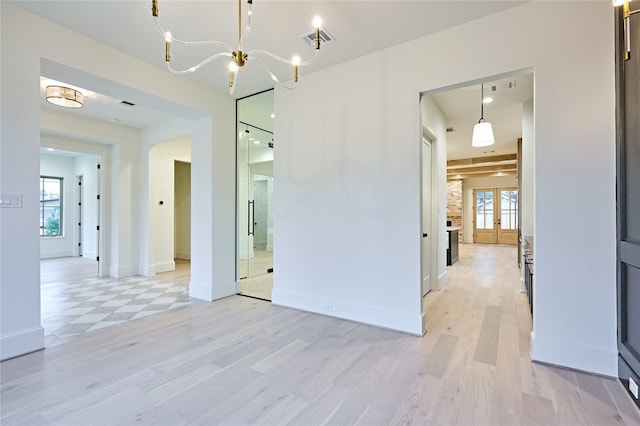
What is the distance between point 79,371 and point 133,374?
452mm

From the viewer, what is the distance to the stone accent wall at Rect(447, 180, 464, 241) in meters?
12.5

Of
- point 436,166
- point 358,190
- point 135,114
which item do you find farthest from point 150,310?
point 436,166

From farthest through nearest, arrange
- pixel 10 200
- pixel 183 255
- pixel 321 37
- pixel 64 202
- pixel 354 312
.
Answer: pixel 64 202
pixel 183 255
pixel 354 312
pixel 321 37
pixel 10 200

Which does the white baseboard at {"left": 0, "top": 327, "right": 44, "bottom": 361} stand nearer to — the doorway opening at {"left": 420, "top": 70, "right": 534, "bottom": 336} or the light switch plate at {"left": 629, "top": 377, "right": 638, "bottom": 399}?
the doorway opening at {"left": 420, "top": 70, "right": 534, "bottom": 336}

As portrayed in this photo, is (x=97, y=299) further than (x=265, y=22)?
Yes

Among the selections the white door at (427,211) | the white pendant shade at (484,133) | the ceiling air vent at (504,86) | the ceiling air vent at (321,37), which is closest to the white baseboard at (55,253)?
the ceiling air vent at (321,37)

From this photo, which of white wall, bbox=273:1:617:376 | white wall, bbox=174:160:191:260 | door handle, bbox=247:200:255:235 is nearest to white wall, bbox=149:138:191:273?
white wall, bbox=174:160:191:260

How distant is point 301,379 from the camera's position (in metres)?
2.14

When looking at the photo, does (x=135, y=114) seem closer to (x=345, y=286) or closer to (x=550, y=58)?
(x=345, y=286)

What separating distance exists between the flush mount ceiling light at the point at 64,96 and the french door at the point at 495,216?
1316cm

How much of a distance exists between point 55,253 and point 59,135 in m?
5.04

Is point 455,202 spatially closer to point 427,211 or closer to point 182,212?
point 427,211

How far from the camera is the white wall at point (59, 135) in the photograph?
2488mm

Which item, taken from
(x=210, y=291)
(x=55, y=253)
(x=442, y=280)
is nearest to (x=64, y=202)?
(x=55, y=253)
